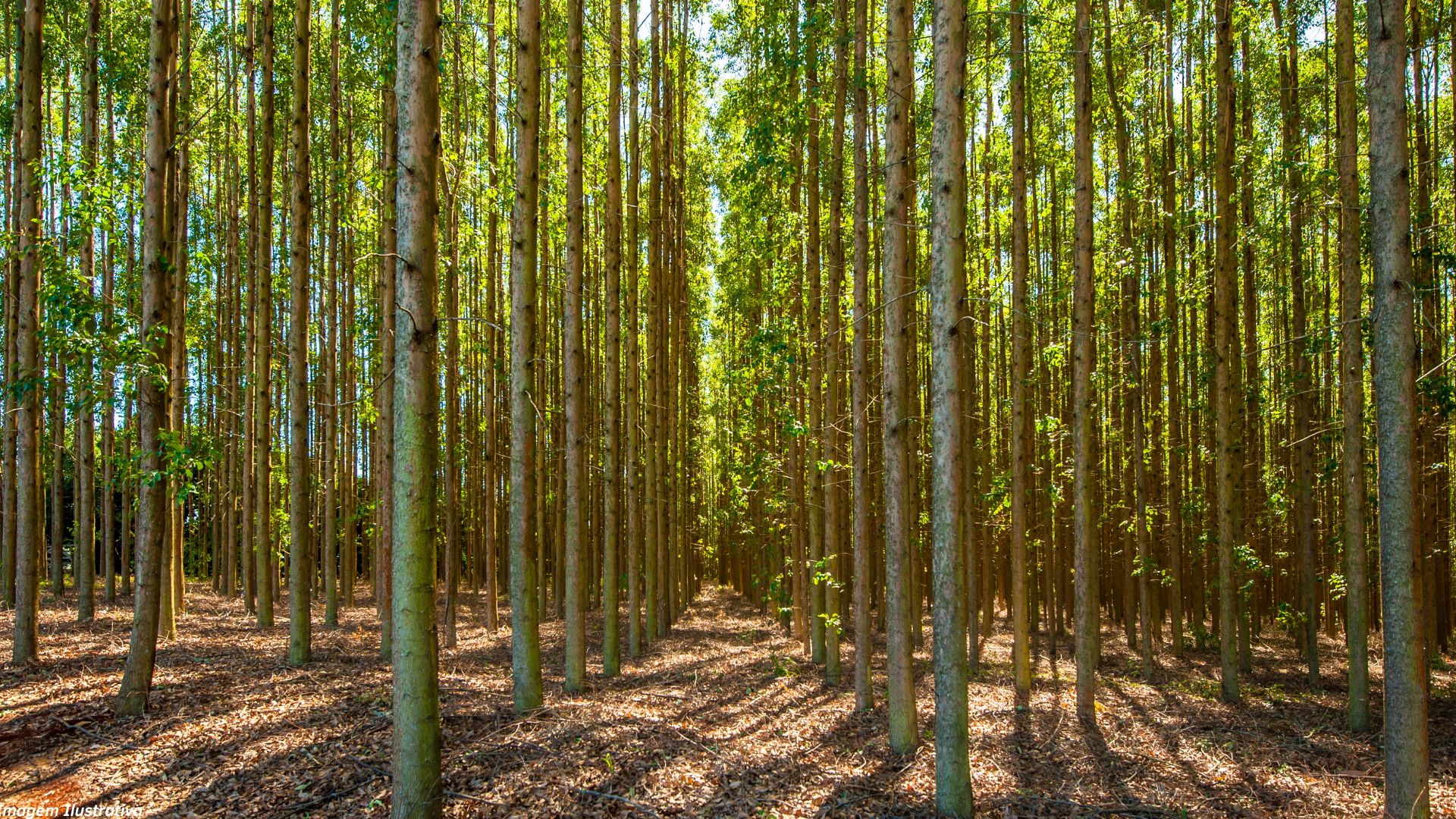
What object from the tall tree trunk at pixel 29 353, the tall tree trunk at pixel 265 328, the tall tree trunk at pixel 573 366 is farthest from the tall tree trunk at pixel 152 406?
the tall tree trunk at pixel 573 366

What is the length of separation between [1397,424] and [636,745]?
5744mm

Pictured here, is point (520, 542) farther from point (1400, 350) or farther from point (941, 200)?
point (1400, 350)

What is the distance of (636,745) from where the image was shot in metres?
6.25

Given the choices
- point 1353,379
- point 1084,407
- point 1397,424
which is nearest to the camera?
point 1397,424

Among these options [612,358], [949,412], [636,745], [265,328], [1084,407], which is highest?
[265,328]

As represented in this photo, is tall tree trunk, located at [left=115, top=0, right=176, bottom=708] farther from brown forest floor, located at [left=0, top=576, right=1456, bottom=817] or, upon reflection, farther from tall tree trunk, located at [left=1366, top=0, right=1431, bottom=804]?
tall tree trunk, located at [left=1366, top=0, right=1431, bottom=804]

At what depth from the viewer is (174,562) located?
1226 centimetres

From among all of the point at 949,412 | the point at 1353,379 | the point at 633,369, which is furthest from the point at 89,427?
the point at 1353,379

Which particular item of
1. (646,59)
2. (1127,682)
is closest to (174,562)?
(646,59)

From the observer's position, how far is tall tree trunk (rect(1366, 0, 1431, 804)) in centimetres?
501

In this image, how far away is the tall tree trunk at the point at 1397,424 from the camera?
197 inches

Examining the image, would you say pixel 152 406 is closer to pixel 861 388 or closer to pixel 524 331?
pixel 524 331

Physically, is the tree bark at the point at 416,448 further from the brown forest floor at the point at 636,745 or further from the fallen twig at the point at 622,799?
the fallen twig at the point at 622,799

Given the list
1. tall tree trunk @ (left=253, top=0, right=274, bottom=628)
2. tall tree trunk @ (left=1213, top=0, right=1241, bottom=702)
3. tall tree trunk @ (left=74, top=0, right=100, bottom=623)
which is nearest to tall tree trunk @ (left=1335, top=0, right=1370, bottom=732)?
tall tree trunk @ (left=1213, top=0, right=1241, bottom=702)
